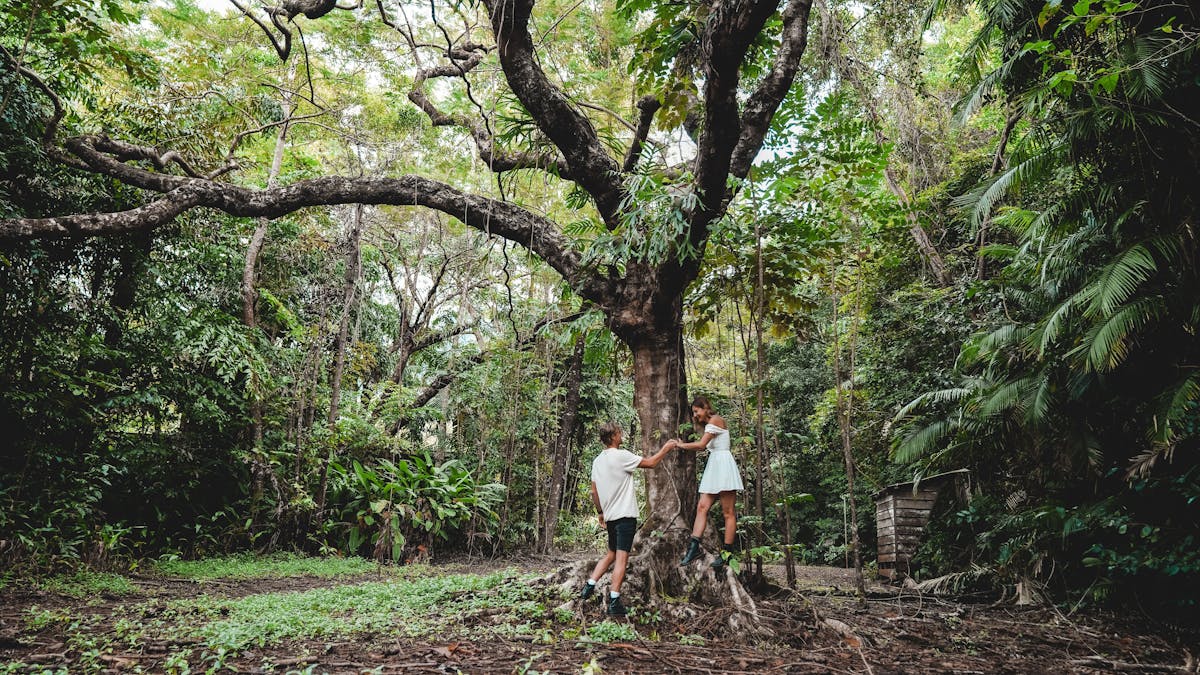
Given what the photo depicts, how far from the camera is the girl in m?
5.19

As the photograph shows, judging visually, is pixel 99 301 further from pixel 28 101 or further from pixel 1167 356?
pixel 1167 356

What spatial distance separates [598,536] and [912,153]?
35.1 ft

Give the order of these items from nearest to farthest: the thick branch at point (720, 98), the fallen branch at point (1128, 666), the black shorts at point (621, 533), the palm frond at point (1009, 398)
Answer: the thick branch at point (720, 98) → the fallen branch at point (1128, 666) → the black shorts at point (621, 533) → the palm frond at point (1009, 398)

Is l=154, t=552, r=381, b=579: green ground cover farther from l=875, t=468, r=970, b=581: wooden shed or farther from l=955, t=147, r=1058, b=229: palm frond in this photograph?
l=955, t=147, r=1058, b=229: palm frond

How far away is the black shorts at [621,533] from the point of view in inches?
187

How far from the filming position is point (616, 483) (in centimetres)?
492

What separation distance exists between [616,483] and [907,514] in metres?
7.13

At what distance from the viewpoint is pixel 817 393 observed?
1546 cm

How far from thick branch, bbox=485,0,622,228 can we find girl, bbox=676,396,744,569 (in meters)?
2.00

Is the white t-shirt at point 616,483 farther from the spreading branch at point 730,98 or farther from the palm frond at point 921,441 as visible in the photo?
the palm frond at point 921,441

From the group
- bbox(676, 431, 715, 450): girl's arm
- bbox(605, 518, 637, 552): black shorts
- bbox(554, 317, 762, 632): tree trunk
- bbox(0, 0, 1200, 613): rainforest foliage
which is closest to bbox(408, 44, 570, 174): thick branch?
bbox(0, 0, 1200, 613): rainforest foliage

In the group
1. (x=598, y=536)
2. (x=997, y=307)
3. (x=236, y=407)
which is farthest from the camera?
(x=598, y=536)

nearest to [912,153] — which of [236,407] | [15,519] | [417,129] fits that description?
[417,129]

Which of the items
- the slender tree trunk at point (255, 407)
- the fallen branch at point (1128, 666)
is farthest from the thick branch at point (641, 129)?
the fallen branch at point (1128, 666)
